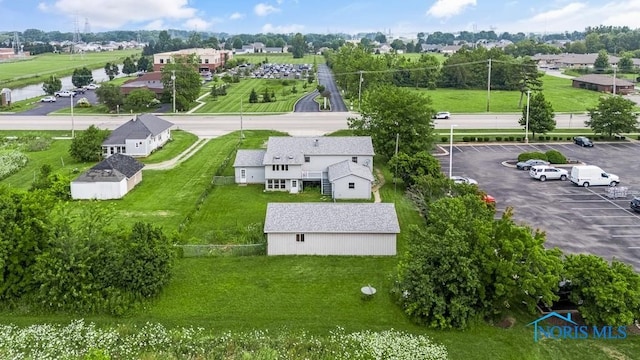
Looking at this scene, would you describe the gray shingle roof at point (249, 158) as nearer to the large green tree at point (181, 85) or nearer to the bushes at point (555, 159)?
the bushes at point (555, 159)

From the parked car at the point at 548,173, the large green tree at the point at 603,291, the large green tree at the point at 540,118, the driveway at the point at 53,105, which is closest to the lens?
the large green tree at the point at 603,291

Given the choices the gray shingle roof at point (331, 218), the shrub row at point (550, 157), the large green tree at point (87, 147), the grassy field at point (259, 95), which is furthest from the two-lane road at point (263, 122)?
the gray shingle roof at point (331, 218)

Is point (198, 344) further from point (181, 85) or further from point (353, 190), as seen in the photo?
point (181, 85)

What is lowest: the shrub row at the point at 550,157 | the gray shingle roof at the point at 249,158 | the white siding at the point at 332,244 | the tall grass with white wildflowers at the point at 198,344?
the tall grass with white wildflowers at the point at 198,344

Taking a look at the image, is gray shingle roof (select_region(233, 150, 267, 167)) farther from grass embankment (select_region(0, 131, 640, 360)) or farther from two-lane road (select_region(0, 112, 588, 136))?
two-lane road (select_region(0, 112, 588, 136))

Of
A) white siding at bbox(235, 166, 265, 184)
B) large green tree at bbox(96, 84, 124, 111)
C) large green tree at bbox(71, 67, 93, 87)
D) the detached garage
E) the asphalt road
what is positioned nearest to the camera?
the detached garage

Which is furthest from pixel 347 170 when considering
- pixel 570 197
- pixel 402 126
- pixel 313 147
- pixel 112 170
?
pixel 112 170

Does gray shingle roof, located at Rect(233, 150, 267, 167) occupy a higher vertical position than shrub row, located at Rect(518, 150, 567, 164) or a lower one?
higher

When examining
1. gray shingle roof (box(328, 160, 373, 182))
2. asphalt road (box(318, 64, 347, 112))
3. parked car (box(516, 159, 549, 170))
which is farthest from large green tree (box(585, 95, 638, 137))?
asphalt road (box(318, 64, 347, 112))
